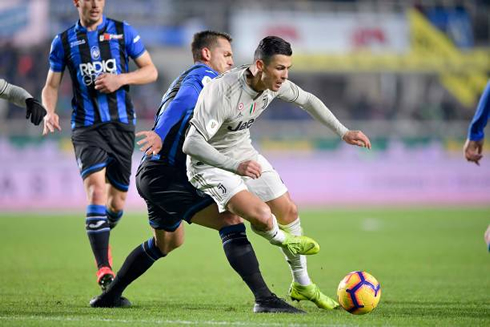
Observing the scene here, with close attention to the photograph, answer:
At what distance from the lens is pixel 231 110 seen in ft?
19.7

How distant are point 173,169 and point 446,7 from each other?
2456cm

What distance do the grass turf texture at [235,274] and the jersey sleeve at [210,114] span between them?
52.1 inches

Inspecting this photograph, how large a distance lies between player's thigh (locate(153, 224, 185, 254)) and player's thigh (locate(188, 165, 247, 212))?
57 centimetres

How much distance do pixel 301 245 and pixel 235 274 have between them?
3.61m

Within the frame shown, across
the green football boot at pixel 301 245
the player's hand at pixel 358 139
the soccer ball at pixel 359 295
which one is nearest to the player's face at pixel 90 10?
the player's hand at pixel 358 139

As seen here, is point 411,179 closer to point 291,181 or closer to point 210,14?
point 291,181

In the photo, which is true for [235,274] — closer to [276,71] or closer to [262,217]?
[262,217]

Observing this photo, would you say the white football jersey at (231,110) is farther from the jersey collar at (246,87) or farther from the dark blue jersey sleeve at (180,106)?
the dark blue jersey sleeve at (180,106)

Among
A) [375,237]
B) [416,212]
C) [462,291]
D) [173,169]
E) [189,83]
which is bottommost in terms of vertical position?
[416,212]

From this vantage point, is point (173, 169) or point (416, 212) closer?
point (173, 169)

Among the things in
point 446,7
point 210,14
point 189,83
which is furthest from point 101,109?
point 446,7

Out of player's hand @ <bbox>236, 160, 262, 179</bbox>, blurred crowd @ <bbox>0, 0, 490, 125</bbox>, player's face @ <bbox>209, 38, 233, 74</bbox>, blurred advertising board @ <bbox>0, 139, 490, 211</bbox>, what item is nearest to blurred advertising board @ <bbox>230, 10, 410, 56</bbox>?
blurred crowd @ <bbox>0, 0, 490, 125</bbox>

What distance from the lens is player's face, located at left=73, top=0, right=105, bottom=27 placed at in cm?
769

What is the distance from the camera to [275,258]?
11336 mm
